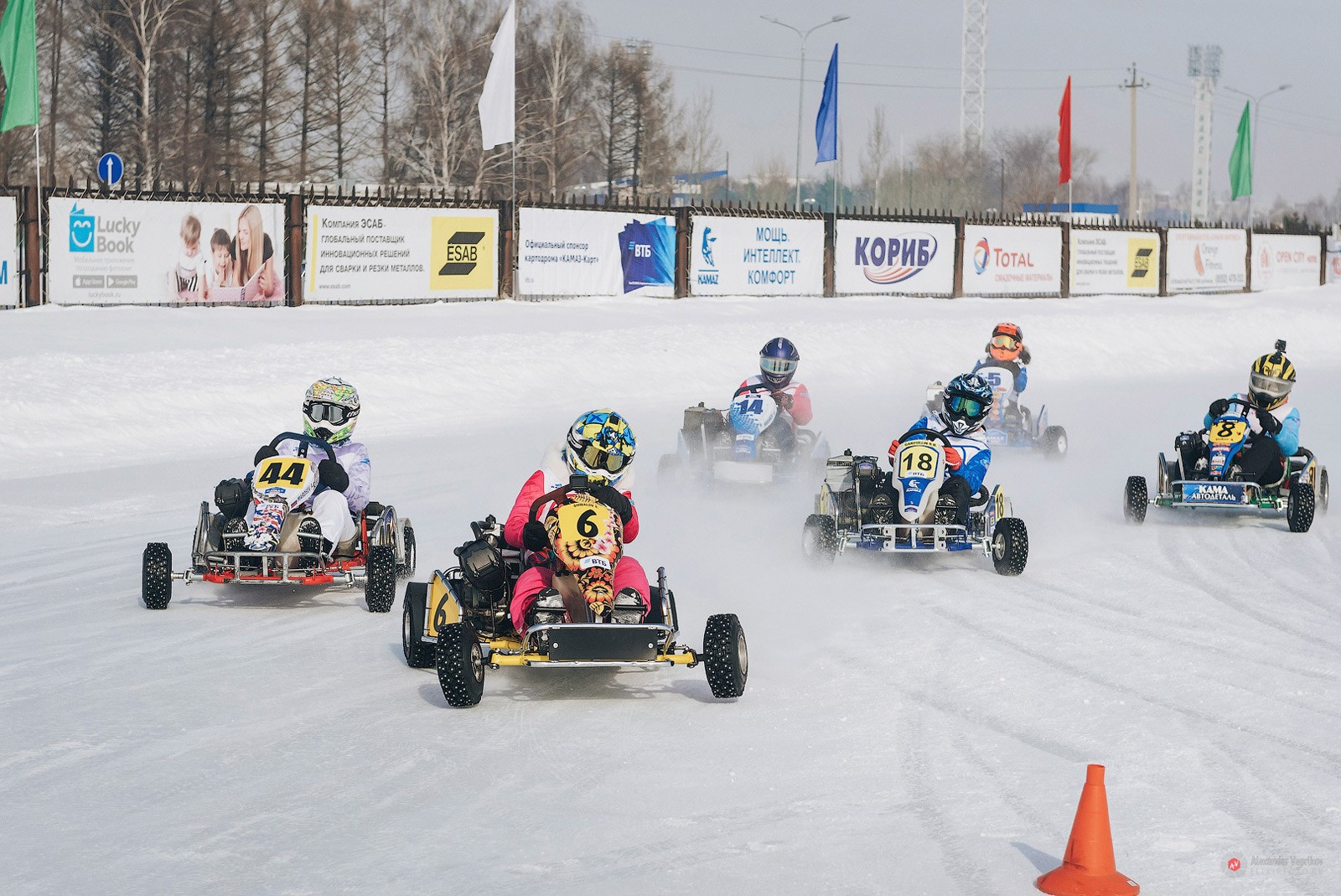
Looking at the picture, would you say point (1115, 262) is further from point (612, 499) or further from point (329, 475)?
point (612, 499)

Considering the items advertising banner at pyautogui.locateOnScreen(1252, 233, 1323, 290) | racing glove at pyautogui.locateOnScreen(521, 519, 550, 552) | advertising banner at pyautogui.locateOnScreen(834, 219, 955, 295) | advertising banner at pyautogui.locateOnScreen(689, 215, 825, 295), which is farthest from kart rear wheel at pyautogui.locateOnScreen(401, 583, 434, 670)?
advertising banner at pyautogui.locateOnScreen(1252, 233, 1323, 290)

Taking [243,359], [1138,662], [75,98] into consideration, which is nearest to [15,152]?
[75,98]

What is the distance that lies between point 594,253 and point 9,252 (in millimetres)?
10488

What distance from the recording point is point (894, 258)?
32.7m

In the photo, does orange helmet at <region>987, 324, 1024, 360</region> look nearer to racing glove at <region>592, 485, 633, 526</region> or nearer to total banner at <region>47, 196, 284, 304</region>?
total banner at <region>47, 196, 284, 304</region>

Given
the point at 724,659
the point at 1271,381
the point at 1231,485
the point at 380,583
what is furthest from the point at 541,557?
the point at 1271,381

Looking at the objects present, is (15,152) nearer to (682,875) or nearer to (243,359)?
(243,359)

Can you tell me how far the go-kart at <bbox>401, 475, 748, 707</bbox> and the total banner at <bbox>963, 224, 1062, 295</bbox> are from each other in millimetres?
27429

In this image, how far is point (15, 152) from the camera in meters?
38.8

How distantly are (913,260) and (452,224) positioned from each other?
38.8ft

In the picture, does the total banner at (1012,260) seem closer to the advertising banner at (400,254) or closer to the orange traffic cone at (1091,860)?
the advertising banner at (400,254)

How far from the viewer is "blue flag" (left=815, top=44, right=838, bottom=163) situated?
34.5 m

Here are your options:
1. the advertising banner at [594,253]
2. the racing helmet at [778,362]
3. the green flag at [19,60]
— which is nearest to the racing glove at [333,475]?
the racing helmet at [778,362]

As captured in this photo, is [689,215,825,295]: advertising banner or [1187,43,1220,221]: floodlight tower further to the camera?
[1187,43,1220,221]: floodlight tower
